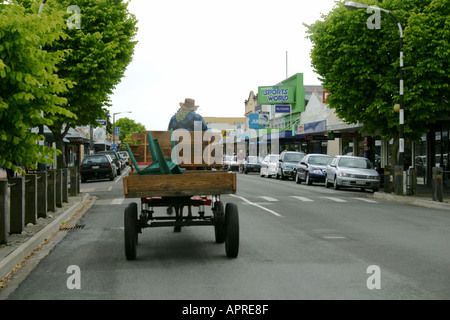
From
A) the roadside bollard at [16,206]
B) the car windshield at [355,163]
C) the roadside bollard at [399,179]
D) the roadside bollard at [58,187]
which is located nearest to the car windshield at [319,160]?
the car windshield at [355,163]

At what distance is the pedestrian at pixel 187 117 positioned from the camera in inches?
364

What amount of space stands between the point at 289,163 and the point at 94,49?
65.2ft

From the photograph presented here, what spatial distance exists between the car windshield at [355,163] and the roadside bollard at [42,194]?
16892 millimetres

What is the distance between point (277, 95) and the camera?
6350 cm

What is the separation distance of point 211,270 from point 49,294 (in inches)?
81.3

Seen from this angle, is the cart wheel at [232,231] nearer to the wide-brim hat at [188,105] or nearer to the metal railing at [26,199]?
the wide-brim hat at [188,105]

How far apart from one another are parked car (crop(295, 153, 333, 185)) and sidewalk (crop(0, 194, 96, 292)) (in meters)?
16.6

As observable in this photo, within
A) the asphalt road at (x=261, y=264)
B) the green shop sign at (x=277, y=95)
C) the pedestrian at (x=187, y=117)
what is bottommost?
the asphalt road at (x=261, y=264)

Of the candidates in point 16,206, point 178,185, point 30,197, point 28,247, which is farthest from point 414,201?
point 28,247

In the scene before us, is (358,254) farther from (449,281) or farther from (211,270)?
(211,270)

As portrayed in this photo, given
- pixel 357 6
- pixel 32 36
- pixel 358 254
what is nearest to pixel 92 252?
pixel 32 36

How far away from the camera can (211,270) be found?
280 inches

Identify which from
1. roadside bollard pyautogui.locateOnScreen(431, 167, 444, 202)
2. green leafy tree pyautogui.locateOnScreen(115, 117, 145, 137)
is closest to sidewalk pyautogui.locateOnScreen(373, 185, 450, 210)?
roadside bollard pyautogui.locateOnScreen(431, 167, 444, 202)

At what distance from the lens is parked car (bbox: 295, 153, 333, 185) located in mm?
29891
